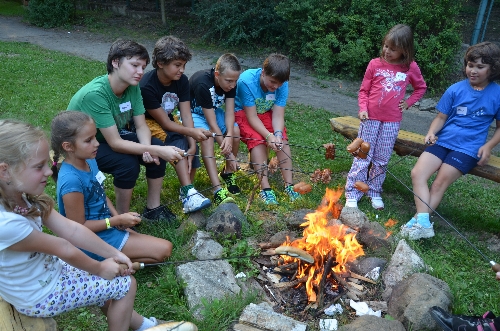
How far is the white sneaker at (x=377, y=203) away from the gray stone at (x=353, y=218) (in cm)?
85

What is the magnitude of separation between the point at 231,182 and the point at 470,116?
2460mm

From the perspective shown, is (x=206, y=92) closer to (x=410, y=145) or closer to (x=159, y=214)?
(x=159, y=214)

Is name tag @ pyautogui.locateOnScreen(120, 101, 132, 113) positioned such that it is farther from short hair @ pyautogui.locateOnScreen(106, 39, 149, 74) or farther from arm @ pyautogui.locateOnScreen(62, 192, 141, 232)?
arm @ pyautogui.locateOnScreen(62, 192, 141, 232)

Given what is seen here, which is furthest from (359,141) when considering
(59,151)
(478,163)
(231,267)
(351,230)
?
(59,151)

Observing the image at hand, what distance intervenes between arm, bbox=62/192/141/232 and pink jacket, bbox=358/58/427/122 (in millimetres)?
2772

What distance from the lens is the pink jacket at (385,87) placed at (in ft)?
15.5

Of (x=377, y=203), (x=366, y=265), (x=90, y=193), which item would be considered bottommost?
(x=377, y=203)

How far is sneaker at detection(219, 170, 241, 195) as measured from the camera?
4.86 m

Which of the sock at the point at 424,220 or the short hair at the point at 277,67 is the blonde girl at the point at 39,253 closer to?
the short hair at the point at 277,67

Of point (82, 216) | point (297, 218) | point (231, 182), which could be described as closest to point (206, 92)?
point (231, 182)

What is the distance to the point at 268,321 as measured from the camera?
2.93 metres

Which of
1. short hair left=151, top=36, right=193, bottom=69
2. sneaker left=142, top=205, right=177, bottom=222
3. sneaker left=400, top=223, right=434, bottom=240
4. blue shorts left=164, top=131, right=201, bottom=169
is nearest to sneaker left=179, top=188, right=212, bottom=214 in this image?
sneaker left=142, top=205, right=177, bottom=222

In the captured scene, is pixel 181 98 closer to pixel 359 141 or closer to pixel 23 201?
pixel 359 141

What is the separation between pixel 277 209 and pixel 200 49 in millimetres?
9279
